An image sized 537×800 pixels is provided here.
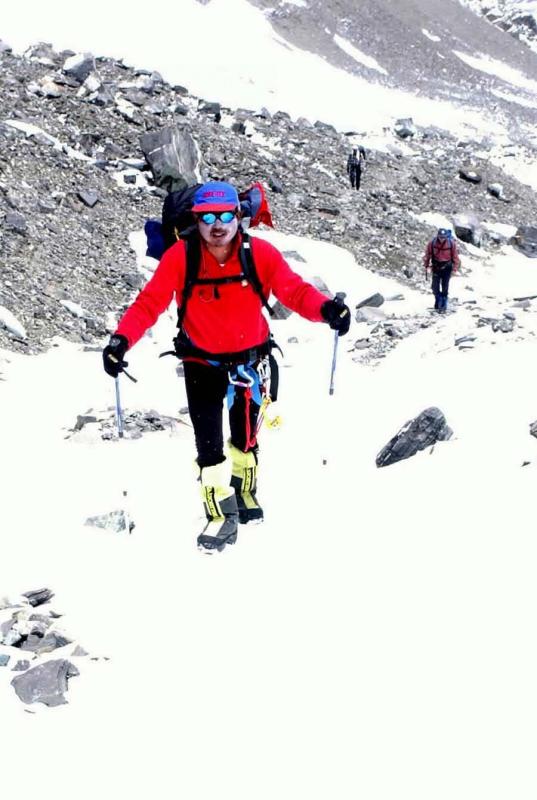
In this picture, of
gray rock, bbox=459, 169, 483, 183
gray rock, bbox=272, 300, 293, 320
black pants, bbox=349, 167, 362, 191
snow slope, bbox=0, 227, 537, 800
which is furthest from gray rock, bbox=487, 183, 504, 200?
snow slope, bbox=0, 227, 537, 800

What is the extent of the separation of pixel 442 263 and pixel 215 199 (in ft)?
41.7

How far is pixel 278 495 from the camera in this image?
799 centimetres

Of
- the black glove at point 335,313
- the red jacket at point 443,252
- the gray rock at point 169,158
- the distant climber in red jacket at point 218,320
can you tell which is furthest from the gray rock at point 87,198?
the black glove at point 335,313

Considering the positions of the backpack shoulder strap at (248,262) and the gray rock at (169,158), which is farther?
the gray rock at (169,158)

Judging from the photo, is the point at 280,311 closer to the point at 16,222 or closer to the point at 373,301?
the point at 373,301

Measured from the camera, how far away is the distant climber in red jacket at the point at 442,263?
58.7 feet

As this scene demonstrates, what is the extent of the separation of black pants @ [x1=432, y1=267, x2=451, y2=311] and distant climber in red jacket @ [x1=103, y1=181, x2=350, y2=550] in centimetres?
1201

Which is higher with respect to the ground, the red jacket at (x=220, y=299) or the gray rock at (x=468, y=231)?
the red jacket at (x=220, y=299)

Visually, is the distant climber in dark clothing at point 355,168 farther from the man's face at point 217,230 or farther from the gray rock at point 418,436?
the man's face at point 217,230

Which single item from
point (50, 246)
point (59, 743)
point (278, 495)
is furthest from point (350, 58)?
point (59, 743)

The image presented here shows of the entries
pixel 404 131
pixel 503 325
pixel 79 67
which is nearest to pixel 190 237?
pixel 503 325

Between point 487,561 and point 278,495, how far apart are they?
3022 mm

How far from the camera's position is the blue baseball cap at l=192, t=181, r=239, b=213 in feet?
19.3

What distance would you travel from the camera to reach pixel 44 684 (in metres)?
4.25
